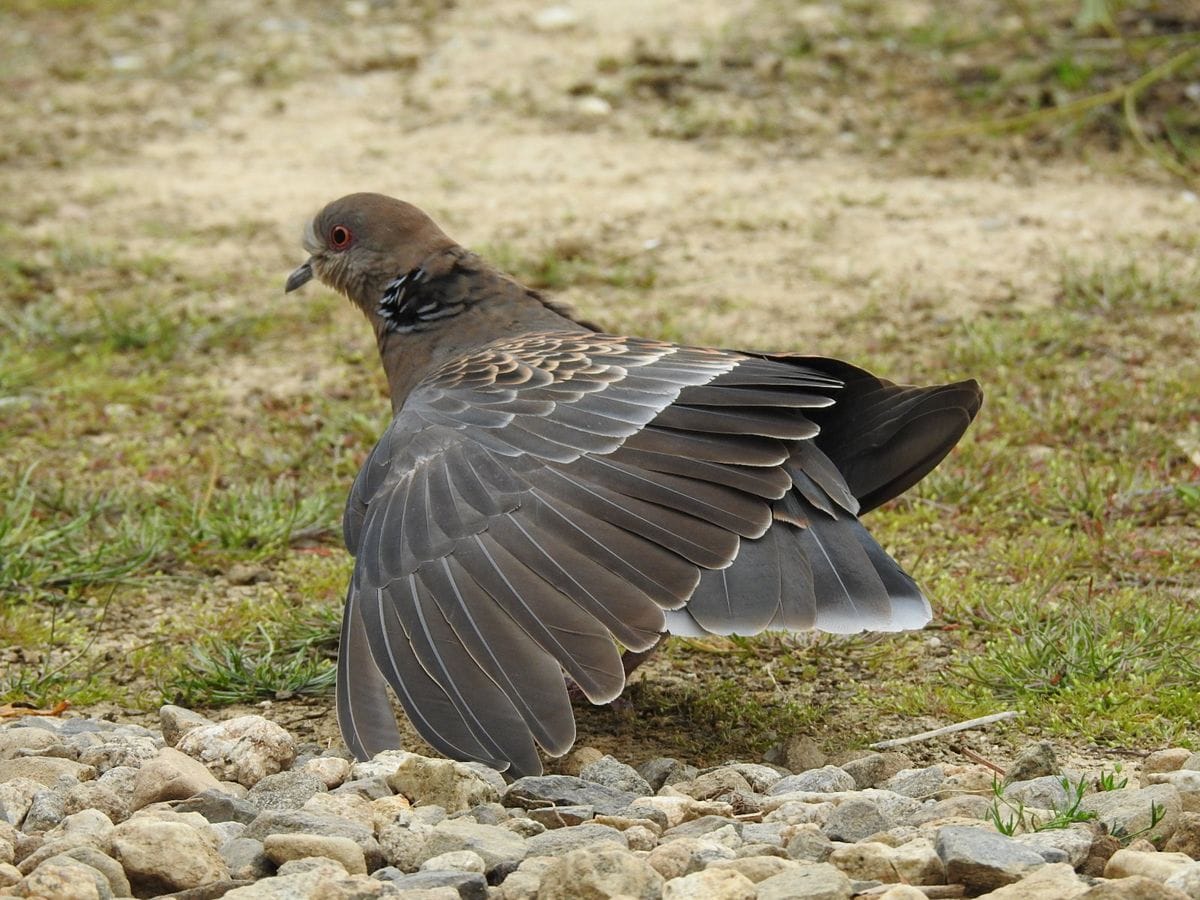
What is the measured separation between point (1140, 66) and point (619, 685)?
20.4 feet

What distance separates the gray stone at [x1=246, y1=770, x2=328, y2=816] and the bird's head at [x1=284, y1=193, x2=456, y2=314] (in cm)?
217

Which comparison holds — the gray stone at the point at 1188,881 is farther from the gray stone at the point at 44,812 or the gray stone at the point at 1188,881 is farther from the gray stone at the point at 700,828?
the gray stone at the point at 44,812

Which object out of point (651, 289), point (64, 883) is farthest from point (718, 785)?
point (651, 289)

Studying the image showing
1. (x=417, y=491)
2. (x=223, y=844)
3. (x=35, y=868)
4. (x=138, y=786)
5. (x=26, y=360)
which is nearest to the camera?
(x=35, y=868)

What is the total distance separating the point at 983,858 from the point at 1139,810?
0.49 metres

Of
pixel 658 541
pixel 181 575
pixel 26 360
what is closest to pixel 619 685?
pixel 658 541

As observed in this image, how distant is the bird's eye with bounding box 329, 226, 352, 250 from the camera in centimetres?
542

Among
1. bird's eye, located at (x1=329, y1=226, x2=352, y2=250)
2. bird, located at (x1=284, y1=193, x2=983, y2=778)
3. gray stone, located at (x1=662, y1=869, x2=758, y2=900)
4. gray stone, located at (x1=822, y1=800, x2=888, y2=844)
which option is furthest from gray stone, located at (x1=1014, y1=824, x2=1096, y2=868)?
bird's eye, located at (x1=329, y1=226, x2=352, y2=250)

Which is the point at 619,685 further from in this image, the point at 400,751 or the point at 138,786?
the point at 138,786

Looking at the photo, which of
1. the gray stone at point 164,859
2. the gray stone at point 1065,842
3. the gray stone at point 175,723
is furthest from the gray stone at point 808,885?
the gray stone at point 175,723

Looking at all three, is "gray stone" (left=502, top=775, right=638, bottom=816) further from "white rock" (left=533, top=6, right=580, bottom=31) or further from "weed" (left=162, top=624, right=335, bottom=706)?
"white rock" (left=533, top=6, right=580, bottom=31)

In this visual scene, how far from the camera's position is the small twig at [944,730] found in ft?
12.5

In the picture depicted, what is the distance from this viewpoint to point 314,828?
291 cm

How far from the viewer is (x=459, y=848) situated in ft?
9.38
